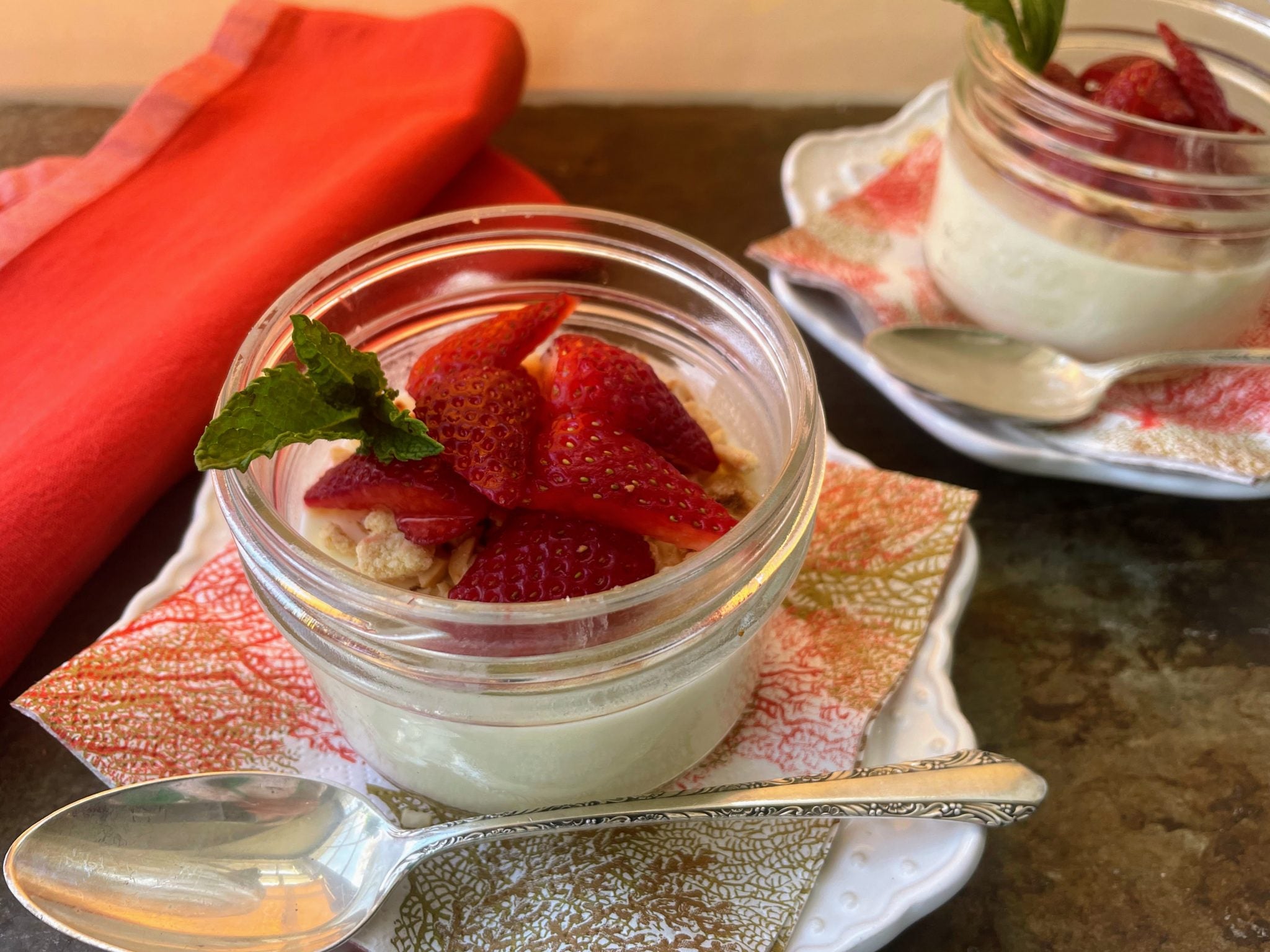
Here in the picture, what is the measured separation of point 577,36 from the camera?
186 centimetres

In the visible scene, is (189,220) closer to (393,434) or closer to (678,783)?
(393,434)

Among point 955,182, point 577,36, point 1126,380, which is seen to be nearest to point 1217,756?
point 1126,380

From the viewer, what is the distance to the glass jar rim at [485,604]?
604 millimetres

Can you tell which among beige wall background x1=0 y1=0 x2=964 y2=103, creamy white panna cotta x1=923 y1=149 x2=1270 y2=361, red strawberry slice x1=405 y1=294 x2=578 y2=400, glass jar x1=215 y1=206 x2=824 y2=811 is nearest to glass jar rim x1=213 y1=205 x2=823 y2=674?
glass jar x1=215 y1=206 x2=824 y2=811

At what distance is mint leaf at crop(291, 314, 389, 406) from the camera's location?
2.18ft

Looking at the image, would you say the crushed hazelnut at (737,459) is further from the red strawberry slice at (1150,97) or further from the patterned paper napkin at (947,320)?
the red strawberry slice at (1150,97)

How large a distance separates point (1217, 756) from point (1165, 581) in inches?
7.3

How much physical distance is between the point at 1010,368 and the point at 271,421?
2.68ft

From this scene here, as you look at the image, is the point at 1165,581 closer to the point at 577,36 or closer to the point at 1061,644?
the point at 1061,644

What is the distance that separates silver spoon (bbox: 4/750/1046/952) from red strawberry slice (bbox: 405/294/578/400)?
0.32 metres

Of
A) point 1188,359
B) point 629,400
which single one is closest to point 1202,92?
point 1188,359

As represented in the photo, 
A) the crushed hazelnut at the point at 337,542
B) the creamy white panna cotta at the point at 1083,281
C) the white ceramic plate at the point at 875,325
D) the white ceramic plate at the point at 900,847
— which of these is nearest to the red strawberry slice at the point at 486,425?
the crushed hazelnut at the point at 337,542

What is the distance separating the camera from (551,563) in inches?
26.9

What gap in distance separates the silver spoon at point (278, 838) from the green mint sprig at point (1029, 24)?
2.54 ft
